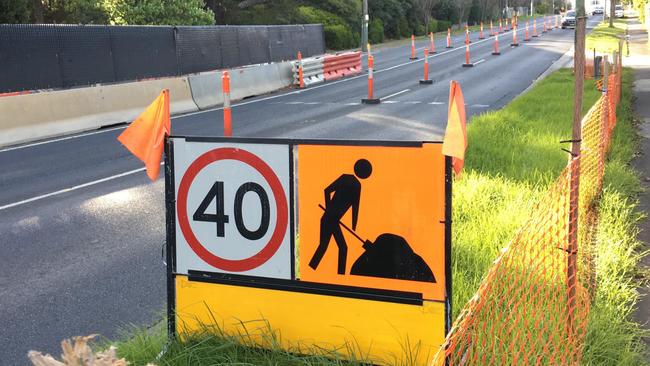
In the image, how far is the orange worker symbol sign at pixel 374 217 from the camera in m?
3.47

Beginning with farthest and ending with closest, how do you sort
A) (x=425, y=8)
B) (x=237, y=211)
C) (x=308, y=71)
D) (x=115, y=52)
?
(x=425, y=8) < (x=308, y=71) < (x=115, y=52) < (x=237, y=211)

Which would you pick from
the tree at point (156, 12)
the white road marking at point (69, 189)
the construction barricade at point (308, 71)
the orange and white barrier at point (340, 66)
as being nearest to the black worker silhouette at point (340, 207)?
the white road marking at point (69, 189)

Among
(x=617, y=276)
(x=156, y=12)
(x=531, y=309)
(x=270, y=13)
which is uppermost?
(x=270, y=13)

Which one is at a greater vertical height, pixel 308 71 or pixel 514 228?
pixel 308 71

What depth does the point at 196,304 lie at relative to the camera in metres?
4.00

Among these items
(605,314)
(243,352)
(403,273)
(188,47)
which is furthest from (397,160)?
(188,47)

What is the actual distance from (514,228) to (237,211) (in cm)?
293

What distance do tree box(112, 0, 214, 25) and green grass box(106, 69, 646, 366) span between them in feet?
67.0

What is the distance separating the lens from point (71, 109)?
15031 mm

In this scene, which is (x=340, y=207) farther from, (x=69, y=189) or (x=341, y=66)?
(x=341, y=66)

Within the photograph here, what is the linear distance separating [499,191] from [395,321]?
4089 mm

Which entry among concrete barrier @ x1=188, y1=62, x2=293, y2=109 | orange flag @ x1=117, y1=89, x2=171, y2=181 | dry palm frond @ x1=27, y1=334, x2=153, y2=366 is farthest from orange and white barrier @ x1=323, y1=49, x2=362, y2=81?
dry palm frond @ x1=27, y1=334, x2=153, y2=366

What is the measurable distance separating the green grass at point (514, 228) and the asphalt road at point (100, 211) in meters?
0.89

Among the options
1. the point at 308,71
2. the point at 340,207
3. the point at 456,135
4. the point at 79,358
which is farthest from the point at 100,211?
the point at 308,71
